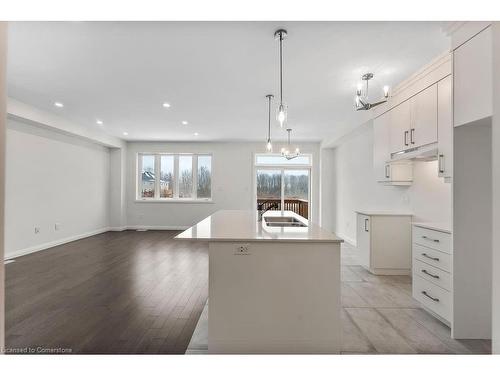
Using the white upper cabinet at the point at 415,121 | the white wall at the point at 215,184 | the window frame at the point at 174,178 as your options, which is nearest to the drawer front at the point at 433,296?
the white upper cabinet at the point at 415,121

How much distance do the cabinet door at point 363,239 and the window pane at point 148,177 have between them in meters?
6.31

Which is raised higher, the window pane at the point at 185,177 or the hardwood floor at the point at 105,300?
the window pane at the point at 185,177

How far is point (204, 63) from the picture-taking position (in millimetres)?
2963

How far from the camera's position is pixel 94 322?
2.37m

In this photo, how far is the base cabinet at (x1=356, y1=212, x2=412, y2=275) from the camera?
12.4 feet

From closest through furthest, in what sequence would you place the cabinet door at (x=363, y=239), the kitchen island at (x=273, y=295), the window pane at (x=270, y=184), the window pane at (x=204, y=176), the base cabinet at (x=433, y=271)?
1. the kitchen island at (x=273, y=295)
2. the base cabinet at (x=433, y=271)
3. the cabinet door at (x=363, y=239)
4. the window pane at (x=270, y=184)
5. the window pane at (x=204, y=176)

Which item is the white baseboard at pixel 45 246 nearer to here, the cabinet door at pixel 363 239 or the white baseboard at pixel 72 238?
the white baseboard at pixel 72 238

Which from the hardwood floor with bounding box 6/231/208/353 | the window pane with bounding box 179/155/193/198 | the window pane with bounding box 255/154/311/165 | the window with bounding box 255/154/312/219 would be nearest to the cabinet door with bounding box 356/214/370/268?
the hardwood floor with bounding box 6/231/208/353

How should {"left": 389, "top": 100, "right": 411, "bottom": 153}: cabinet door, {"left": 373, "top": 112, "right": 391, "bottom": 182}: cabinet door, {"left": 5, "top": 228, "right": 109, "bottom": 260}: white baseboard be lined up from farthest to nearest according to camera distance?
{"left": 5, "top": 228, "right": 109, "bottom": 260}: white baseboard, {"left": 373, "top": 112, "right": 391, "bottom": 182}: cabinet door, {"left": 389, "top": 100, "right": 411, "bottom": 153}: cabinet door

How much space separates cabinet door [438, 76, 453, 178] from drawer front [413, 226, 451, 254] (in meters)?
0.55

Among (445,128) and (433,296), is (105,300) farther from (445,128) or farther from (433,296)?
(445,128)

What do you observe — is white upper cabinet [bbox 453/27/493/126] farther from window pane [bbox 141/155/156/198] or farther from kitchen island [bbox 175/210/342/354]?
window pane [bbox 141/155/156/198]

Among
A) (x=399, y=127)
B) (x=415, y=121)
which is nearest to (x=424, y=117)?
(x=415, y=121)

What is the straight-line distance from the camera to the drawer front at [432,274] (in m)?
2.29
